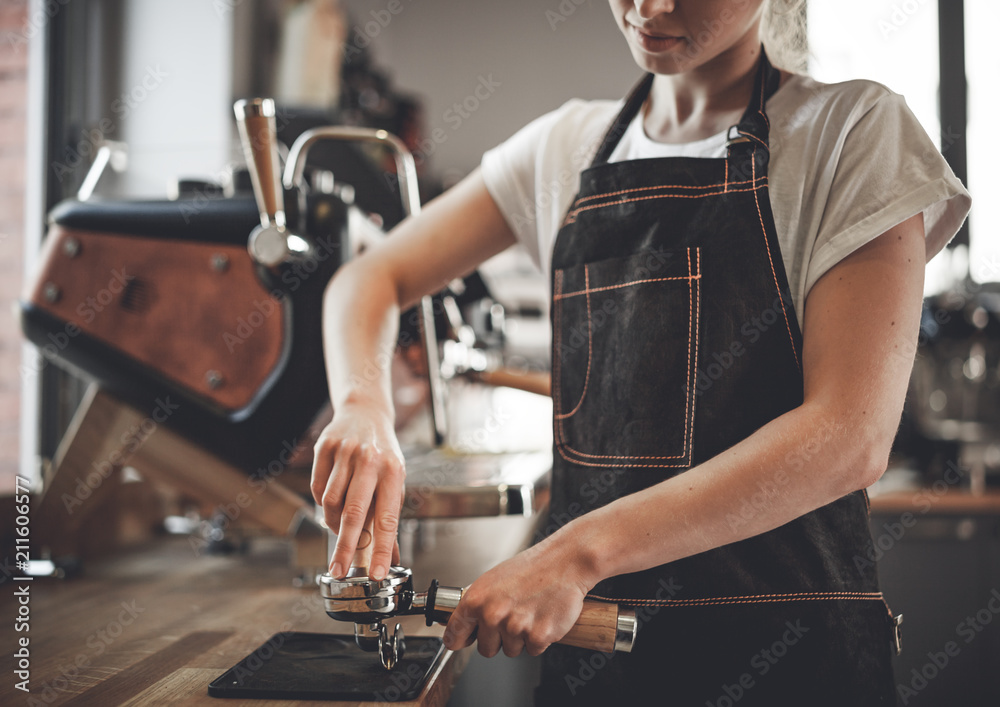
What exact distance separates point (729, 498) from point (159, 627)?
679 millimetres

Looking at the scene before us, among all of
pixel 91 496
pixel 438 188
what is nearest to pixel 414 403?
pixel 91 496

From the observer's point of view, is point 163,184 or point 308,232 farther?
point 163,184

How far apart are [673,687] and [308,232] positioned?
29.8 inches

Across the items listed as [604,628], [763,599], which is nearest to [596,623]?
[604,628]

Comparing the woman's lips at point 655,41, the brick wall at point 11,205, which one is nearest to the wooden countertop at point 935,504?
the woman's lips at point 655,41

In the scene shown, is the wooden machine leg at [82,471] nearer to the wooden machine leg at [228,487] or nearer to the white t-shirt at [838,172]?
the wooden machine leg at [228,487]

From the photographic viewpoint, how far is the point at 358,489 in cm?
76

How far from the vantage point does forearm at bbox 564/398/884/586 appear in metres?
0.70

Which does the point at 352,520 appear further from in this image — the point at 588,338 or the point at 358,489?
the point at 588,338

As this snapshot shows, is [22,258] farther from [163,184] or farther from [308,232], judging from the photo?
[308,232]

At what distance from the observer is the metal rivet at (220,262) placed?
1192mm

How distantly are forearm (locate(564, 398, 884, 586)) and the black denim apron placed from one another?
0.50 feet

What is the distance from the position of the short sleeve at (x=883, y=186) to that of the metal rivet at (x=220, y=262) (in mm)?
793

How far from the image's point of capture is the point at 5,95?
6.67 ft
